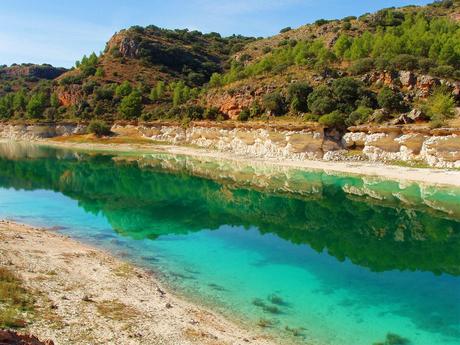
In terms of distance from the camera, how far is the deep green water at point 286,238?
16438mm

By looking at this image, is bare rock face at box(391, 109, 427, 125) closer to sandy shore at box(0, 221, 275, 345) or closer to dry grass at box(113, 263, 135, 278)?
dry grass at box(113, 263, 135, 278)

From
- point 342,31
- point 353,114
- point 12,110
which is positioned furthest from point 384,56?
point 12,110

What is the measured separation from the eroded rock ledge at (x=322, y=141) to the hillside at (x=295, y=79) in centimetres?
331

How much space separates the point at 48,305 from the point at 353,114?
60.3 m

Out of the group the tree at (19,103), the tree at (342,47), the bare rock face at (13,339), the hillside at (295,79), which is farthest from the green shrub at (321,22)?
the bare rock face at (13,339)

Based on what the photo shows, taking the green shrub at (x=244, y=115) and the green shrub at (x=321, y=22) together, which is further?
the green shrub at (x=321, y=22)

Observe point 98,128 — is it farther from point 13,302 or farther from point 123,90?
point 13,302

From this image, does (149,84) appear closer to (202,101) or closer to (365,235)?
(202,101)

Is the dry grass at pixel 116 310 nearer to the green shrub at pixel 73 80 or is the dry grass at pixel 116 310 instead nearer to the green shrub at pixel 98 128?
the green shrub at pixel 98 128

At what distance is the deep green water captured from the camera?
16438 mm

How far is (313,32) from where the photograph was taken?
133 meters

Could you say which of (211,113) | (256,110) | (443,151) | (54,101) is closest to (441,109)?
(443,151)

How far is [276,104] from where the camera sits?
81812 mm

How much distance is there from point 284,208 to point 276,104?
47.6 m
